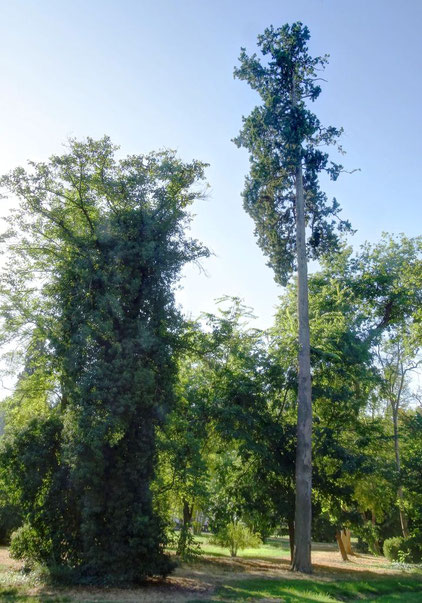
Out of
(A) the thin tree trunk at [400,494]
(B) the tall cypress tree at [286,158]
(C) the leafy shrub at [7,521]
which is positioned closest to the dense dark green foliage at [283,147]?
(B) the tall cypress tree at [286,158]

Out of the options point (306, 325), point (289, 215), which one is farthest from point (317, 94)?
point (306, 325)

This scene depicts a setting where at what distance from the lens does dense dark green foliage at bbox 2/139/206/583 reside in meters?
12.1

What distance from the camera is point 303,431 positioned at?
15891 mm

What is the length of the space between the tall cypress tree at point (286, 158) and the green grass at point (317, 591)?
8848 mm

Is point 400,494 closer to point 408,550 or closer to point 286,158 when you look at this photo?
point 408,550

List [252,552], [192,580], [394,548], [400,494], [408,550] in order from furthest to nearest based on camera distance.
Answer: [252,552]
[394,548]
[408,550]
[400,494]
[192,580]

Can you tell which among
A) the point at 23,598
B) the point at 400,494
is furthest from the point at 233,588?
the point at 400,494

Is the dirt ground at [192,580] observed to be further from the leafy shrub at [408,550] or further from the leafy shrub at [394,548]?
the leafy shrub at [394,548]

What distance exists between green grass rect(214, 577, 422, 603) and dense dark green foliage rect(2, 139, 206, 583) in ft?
7.79

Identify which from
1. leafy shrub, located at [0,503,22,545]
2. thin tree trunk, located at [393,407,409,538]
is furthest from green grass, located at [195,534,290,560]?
leafy shrub, located at [0,503,22,545]

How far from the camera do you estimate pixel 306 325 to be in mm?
17141

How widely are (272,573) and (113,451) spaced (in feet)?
23.2

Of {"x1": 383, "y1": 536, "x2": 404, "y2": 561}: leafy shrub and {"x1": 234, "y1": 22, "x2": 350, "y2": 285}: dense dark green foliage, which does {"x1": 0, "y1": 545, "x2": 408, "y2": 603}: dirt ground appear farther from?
{"x1": 234, "y1": 22, "x2": 350, "y2": 285}: dense dark green foliage

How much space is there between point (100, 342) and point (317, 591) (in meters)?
9.16
